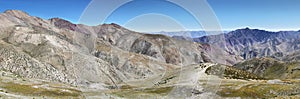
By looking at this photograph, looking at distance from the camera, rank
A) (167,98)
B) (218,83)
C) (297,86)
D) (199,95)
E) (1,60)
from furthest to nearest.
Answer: (1,60) → (218,83) → (297,86) → (199,95) → (167,98)

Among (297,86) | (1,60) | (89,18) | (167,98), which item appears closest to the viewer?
(89,18)

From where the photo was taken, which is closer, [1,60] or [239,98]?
[239,98]

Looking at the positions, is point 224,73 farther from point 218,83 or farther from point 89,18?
point 89,18

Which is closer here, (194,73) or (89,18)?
(89,18)

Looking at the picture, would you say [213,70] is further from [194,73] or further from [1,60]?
[1,60]

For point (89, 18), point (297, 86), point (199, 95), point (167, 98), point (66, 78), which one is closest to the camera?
point (89, 18)

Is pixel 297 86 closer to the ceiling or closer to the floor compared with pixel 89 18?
closer to the floor

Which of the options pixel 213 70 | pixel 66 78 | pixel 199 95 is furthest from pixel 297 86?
pixel 66 78

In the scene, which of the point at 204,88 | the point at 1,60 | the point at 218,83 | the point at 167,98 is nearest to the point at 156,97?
the point at 167,98

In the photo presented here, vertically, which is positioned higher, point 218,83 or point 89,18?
point 89,18
